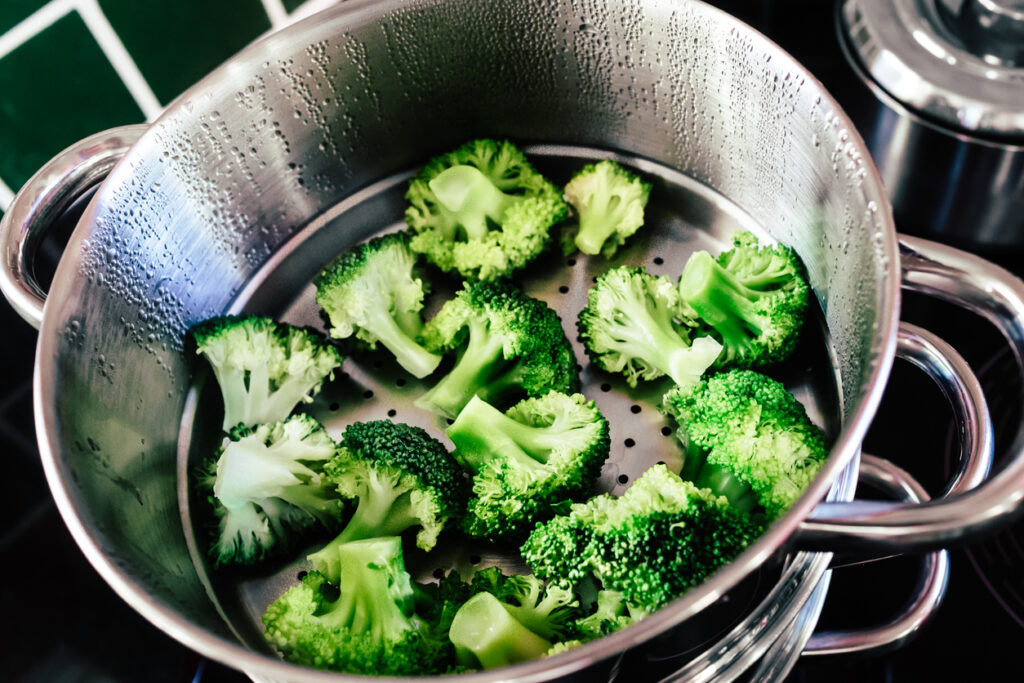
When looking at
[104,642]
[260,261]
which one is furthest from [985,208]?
[104,642]

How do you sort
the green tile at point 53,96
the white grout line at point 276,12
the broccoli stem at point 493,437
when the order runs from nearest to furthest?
the broccoli stem at point 493,437
the green tile at point 53,96
the white grout line at point 276,12

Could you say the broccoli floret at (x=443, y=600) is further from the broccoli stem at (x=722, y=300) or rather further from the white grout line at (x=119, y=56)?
the white grout line at (x=119, y=56)

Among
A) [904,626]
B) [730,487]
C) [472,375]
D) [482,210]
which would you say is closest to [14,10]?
[482,210]

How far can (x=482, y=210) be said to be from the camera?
1.19 meters

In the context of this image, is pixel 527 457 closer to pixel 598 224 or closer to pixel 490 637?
pixel 490 637

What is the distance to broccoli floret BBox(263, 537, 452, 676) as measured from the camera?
881mm

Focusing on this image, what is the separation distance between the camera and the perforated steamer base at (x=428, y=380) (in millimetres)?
1032

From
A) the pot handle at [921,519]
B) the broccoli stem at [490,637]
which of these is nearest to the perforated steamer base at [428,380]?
the broccoli stem at [490,637]

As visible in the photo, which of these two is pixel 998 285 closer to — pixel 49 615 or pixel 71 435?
pixel 71 435

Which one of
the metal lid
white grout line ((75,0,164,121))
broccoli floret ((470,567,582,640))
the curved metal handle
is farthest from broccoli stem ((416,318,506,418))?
white grout line ((75,0,164,121))

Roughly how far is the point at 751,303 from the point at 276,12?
3.14ft

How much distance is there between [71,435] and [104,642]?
1.25 ft

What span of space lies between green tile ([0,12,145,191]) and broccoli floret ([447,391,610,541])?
79 cm

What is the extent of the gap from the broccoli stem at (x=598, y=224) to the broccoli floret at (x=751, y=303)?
15 centimetres
